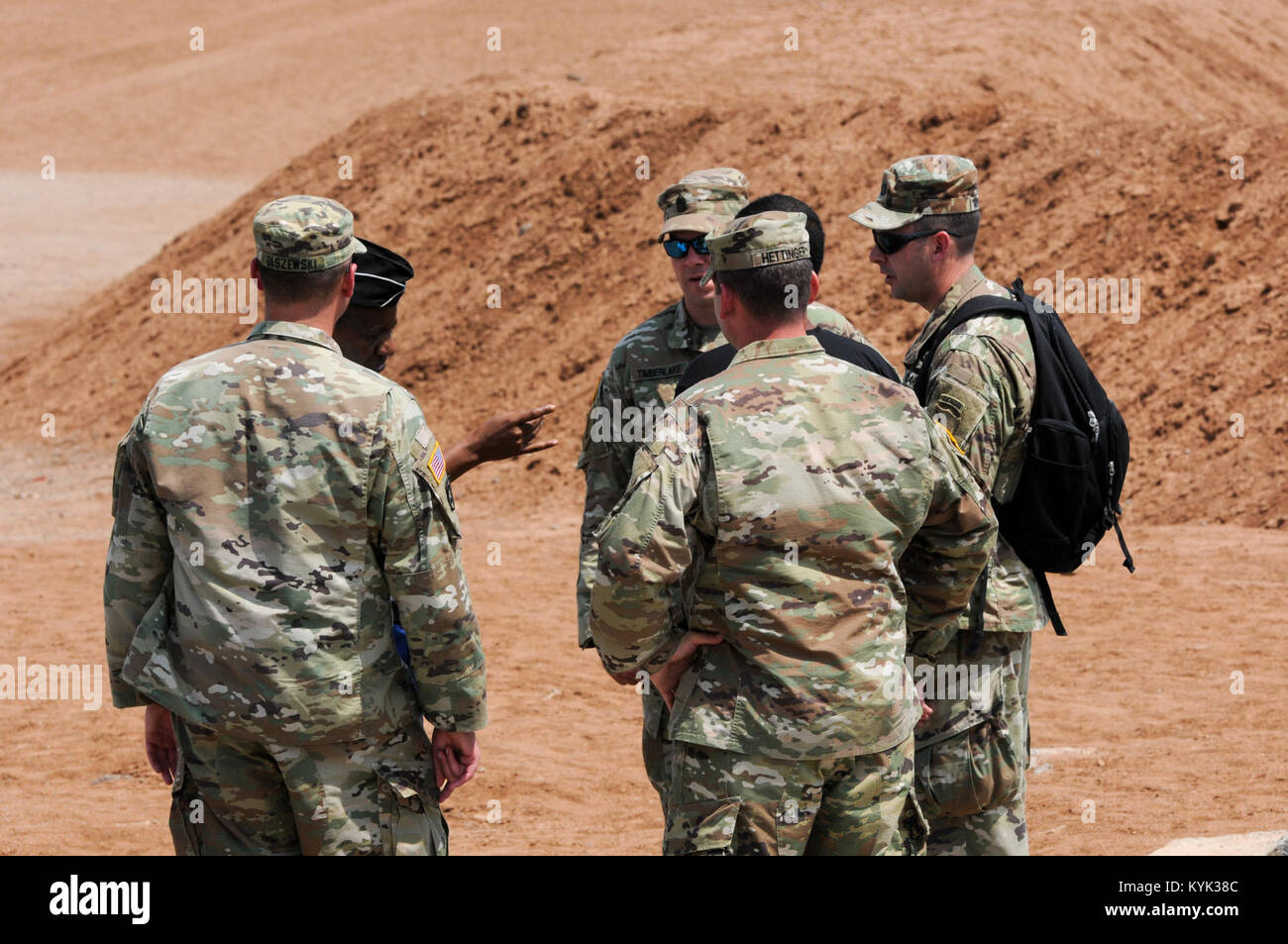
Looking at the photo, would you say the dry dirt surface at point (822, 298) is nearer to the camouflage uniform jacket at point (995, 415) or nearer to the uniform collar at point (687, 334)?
the camouflage uniform jacket at point (995, 415)

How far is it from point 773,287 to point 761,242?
0.12 meters

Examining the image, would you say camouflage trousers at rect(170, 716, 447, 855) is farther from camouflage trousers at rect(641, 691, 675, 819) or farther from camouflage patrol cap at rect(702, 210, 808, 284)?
camouflage patrol cap at rect(702, 210, 808, 284)

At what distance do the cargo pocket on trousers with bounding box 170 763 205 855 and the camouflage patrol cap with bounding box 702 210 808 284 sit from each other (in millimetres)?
1766

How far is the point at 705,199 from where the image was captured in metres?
5.07

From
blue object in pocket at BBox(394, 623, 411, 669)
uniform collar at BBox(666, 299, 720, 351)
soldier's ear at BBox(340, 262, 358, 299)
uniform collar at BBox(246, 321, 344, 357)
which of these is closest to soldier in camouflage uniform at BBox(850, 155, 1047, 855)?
uniform collar at BBox(666, 299, 720, 351)

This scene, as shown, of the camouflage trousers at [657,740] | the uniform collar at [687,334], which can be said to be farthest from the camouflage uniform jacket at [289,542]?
the uniform collar at [687,334]

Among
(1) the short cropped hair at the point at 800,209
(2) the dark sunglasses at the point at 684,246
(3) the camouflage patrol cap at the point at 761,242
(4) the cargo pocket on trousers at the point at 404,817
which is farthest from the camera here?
(2) the dark sunglasses at the point at 684,246

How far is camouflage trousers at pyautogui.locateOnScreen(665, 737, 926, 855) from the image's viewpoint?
129 inches

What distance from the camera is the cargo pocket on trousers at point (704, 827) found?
326 centimetres

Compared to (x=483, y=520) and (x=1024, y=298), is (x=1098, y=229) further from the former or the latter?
(x=1024, y=298)

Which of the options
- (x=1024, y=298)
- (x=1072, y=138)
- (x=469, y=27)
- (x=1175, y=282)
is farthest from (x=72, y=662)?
(x=469, y=27)

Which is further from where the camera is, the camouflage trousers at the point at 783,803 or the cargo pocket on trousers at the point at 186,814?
the cargo pocket on trousers at the point at 186,814

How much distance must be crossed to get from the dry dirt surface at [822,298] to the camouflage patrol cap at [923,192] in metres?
3.02

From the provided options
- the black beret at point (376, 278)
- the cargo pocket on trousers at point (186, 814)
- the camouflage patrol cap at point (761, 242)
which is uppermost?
the camouflage patrol cap at point (761, 242)
